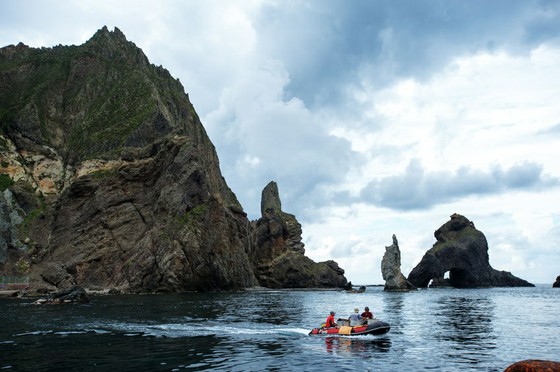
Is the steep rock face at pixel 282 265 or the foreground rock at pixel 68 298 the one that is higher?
the steep rock face at pixel 282 265

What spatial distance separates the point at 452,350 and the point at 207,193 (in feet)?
361

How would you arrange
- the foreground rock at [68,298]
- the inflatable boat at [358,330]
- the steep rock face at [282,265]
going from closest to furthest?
the inflatable boat at [358,330] < the foreground rock at [68,298] < the steep rock face at [282,265]

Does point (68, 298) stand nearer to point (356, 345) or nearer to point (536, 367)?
point (356, 345)

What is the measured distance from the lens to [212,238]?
128250 millimetres

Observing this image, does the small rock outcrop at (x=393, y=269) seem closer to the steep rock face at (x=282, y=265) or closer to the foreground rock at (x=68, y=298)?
the steep rock face at (x=282, y=265)

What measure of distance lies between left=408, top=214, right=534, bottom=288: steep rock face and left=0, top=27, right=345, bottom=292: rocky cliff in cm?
3687

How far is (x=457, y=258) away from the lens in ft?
602

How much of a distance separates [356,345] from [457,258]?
16046 centimetres

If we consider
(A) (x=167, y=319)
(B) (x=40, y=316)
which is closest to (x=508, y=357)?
(A) (x=167, y=319)

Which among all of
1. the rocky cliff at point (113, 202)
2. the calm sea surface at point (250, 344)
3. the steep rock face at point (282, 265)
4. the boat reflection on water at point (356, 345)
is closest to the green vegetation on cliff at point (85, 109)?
the rocky cliff at point (113, 202)

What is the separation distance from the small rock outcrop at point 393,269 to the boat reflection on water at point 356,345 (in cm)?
11418

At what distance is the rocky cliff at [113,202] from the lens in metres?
122

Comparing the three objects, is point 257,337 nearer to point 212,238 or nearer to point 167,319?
point 167,319

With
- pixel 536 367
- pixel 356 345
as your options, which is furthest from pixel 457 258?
pixel 536 367
